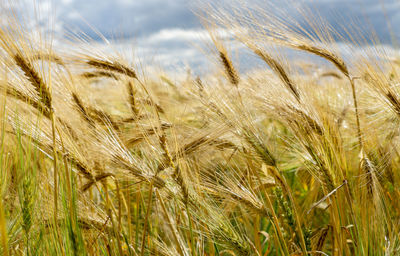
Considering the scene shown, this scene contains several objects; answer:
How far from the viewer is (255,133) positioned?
1319 mm

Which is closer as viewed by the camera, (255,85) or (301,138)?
(301,138)

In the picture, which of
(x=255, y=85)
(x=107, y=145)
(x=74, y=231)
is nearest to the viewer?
(x=74, y=231)

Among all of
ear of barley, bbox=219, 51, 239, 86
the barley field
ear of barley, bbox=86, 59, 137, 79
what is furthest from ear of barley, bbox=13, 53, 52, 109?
ear of barley, bbox=219, 51, 239, 86

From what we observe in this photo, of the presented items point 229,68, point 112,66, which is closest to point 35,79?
point 112,66

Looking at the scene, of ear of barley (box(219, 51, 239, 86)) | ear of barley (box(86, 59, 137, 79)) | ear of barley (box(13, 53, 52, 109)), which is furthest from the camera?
ear of barley (box(219, 51, 239, 86))

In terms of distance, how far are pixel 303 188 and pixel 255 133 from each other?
58.3 inches

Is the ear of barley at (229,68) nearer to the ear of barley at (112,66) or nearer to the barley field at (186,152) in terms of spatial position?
the barley field at (186,152)

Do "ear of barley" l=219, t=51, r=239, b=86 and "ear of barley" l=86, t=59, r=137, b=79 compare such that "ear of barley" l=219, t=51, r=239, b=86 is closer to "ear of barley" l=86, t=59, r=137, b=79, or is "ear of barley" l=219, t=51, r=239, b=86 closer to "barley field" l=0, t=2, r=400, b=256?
"barley field" l=0, t=2, r=400, b=256

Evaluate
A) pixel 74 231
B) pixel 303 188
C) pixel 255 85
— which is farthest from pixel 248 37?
pixel 303 188

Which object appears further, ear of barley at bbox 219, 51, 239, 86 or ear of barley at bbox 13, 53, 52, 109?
ear of barley at bbox 219, 51, 239, 86

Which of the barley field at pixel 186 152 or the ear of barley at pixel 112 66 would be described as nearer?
the barley field at pixel 186 152

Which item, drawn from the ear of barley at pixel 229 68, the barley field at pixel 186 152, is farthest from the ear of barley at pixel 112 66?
the ear of barley at pixel 229 68

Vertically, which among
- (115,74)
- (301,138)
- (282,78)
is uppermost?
(115,74)

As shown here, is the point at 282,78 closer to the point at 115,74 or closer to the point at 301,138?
the point at 301,138
